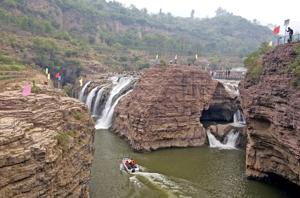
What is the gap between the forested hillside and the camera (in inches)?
2879

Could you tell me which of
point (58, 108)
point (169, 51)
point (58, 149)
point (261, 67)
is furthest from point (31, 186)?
point (169, 51)

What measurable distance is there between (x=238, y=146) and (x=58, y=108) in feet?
80.8

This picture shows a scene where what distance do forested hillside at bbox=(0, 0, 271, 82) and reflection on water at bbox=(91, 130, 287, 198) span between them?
18042 millimetres

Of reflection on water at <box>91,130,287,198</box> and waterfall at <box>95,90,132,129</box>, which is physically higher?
waterfall at <box>95,90,132,129</box>

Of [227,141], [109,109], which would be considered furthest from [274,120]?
[109,109]

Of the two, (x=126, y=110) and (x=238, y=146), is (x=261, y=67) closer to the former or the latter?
(x=238, y=146)

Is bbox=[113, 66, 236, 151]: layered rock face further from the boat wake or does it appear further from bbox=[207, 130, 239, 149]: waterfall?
the boat wake

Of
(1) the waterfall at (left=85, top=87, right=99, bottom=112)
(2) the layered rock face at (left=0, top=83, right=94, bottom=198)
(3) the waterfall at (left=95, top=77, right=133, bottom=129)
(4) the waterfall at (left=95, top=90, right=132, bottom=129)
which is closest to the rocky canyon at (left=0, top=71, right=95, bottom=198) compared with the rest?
(2) the layered rock face at (left=0, top=83, right=94, bottom=198)

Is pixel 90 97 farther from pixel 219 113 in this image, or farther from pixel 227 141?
pixel 227 141

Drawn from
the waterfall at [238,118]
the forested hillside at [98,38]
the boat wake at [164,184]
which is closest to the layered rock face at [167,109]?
the waterfall at [238,118]

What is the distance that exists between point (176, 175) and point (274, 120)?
8.97 meters

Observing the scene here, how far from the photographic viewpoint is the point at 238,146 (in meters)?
39.0

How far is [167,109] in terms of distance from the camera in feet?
125

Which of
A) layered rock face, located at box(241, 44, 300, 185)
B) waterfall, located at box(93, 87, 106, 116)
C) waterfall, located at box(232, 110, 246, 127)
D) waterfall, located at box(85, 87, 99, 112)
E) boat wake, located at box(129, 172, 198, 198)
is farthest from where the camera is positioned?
waterfall, located at box(85, 87, 99, 112)
